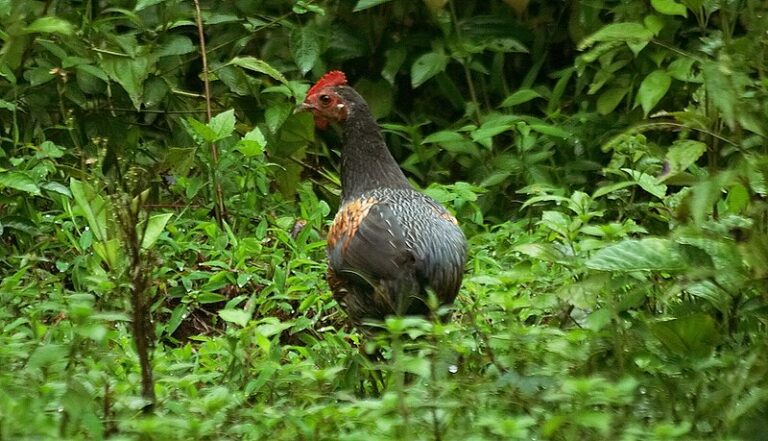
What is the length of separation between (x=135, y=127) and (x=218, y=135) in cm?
84

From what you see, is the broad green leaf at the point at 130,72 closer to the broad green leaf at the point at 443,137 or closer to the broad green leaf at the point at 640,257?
the broad green leaf at the point at 443,137

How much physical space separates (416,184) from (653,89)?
1.40 m

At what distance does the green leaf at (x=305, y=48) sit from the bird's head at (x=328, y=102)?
0.78 metres

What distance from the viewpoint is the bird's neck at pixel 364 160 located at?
6062 millimetres

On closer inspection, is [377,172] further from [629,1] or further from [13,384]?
[13,384]

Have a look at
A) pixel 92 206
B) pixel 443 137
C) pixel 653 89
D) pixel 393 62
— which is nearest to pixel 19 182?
pixel 92 206

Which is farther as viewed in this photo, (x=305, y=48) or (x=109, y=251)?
(x=305, y=48)

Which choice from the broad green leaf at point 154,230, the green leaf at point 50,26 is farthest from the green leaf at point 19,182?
the green leaf at point 50,26

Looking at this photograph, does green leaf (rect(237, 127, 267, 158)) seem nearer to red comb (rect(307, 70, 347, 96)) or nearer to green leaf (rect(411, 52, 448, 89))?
red comb (rect(307, 70, 347, 96))

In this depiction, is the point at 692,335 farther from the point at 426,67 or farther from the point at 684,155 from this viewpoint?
the point at 426,67

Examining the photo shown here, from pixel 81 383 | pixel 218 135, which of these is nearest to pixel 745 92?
pixel 81 383

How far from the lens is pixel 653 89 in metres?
6.80

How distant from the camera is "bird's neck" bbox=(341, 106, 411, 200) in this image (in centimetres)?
606

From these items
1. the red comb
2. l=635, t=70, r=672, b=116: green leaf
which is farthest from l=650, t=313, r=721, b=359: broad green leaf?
l=635, t=70, r=672, b=116: green leaf
